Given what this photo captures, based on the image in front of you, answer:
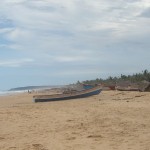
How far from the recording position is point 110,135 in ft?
31.1

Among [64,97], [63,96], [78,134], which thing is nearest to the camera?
[78,134]

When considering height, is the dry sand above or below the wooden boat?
below

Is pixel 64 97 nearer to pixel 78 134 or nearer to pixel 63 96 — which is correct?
pixel 63 96

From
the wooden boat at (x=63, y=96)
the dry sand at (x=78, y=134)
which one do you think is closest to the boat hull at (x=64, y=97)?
the wooden boat at (x=63, y=96)

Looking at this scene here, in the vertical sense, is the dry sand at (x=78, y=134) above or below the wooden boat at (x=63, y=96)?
below

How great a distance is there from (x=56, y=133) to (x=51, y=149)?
6.74 ft

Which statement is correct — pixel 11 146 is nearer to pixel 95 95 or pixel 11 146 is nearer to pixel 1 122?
pixel 1 122

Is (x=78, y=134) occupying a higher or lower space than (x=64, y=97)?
lower

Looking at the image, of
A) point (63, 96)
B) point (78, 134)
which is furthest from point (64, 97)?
point (78, 134)

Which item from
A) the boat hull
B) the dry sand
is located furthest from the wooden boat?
the dry sand

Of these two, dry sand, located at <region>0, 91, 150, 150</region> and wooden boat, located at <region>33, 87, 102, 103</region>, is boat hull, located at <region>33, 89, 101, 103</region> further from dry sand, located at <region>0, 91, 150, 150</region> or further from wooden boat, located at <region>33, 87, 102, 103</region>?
dry sand, located at <region>0, 91, 150, 150</region>

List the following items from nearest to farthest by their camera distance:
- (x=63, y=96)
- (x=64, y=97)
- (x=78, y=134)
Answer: (x=78, y=134), (x=64, y=97), (x=63, y=96)

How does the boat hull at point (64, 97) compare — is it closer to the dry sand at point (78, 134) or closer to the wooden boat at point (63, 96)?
the wooden boat at point (63, 96)

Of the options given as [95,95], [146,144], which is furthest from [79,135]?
[95,95]
